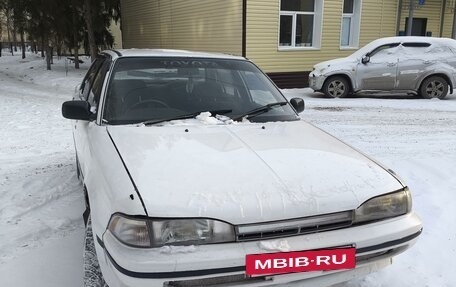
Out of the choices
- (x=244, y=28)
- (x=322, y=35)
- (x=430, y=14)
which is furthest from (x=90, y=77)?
(x=430, y=14)

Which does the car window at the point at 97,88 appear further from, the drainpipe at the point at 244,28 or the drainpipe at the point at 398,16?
the drainpipe at the point at 398,16

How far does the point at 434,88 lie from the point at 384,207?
11130 mm

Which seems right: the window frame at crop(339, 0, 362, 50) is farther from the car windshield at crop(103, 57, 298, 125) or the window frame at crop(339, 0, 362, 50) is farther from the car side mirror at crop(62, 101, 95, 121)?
the car side mirror at crop(62, 101, 95, 121)

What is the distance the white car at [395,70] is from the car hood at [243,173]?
371 inches

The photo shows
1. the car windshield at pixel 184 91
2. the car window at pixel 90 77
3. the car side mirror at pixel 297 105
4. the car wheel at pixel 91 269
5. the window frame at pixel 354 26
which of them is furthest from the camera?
the window frame at pixel 354 26

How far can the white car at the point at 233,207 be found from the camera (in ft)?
6.77

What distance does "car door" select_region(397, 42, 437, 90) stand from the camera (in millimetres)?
11984

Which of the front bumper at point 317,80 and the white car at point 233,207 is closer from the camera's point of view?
the white car at point 233,207

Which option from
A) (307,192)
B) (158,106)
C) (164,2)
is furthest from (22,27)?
(307,192)

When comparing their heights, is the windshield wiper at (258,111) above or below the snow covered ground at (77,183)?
above

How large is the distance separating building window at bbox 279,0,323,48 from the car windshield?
11473 mm

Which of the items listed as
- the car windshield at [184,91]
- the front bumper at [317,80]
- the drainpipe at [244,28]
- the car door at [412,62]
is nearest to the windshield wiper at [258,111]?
the car windshield at [184,91]

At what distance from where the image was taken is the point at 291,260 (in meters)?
2.12

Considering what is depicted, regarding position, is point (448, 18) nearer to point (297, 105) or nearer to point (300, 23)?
point (300, 23)
